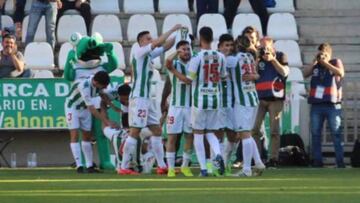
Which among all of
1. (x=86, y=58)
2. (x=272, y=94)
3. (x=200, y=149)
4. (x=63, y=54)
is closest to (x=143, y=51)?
(x=86, y=58)

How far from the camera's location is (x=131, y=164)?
651 inches

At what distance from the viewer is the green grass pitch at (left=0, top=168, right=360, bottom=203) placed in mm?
10695

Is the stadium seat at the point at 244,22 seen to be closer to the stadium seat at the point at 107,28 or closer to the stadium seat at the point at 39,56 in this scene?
the stadium seat at the point at 107,28

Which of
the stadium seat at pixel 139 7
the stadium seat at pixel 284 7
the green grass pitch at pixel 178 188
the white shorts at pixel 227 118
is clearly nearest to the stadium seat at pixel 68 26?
the stadium seat at pixel 139 7

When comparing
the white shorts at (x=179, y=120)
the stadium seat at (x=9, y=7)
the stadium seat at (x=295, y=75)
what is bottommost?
the white shorts at (x=179, y=120)

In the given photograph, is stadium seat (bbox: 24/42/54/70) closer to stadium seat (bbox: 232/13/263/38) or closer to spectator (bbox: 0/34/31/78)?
spectator (bbox: 0/34/31/78)

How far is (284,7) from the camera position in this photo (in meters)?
24.0

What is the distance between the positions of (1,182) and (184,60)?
342cm

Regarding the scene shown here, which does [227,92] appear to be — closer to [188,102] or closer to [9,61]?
[188,102]

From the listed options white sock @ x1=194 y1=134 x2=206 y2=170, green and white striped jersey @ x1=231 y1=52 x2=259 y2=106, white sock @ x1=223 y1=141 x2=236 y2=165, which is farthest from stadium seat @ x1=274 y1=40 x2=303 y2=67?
white sock @ x1=194 y1=134 x2=206 y2=170

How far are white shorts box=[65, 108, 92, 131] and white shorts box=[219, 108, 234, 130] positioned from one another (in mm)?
2413

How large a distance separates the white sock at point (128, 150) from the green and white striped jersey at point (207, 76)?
128 cm

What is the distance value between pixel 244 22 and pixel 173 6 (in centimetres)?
192

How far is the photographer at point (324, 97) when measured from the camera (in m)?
18.8
